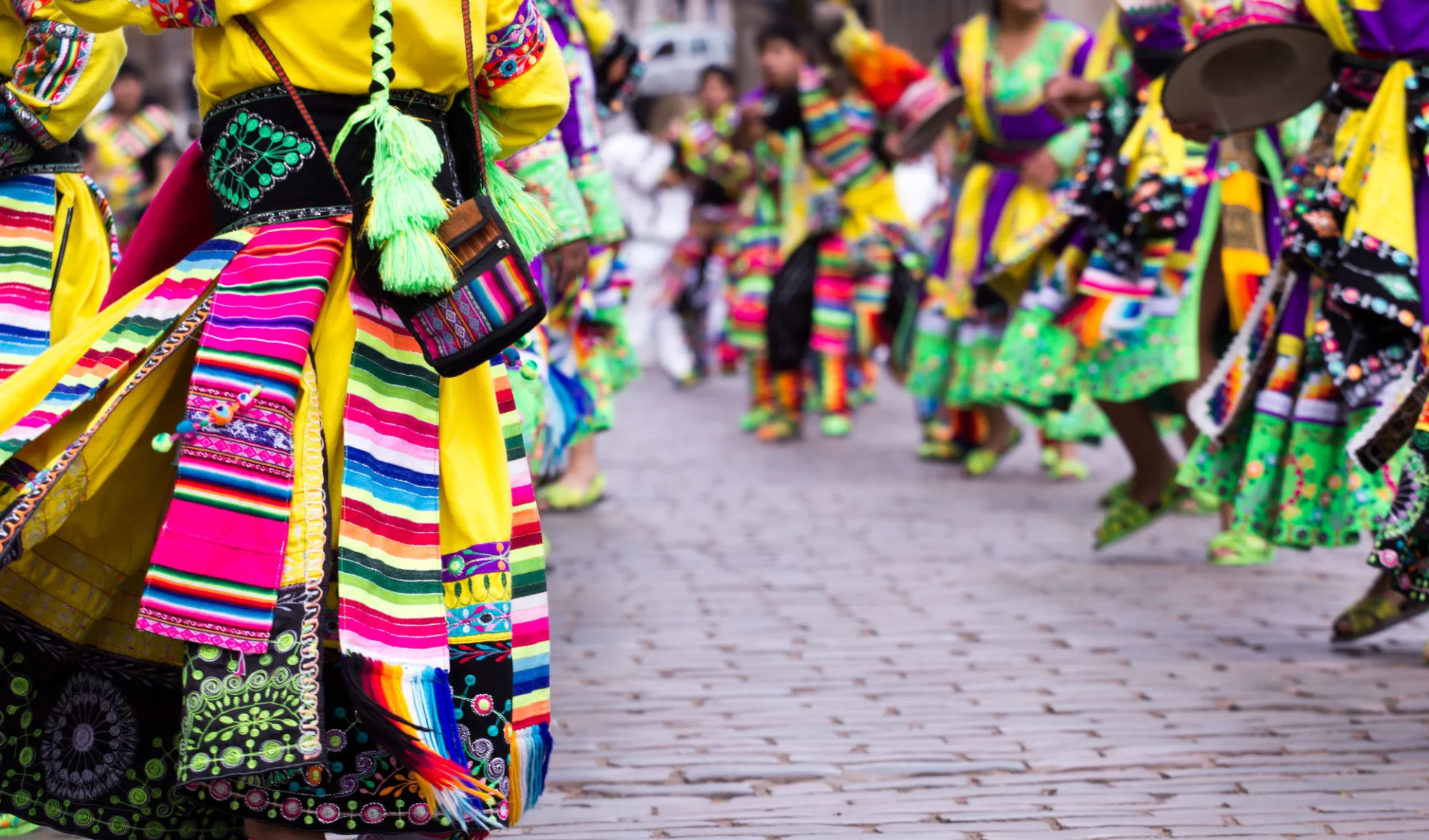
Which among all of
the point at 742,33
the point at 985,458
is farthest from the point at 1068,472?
the point at 742,33

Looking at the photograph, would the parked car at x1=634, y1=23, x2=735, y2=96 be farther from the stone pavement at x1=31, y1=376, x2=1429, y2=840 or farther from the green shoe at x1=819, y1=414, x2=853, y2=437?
the stone pavement at x1=31, y1=376, x2=1429, y2=840

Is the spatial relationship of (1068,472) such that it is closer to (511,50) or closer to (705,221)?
(705,221)

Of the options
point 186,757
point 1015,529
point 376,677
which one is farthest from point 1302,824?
point 1015,529

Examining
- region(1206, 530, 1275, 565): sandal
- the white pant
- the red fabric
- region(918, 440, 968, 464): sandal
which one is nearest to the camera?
the red fabric

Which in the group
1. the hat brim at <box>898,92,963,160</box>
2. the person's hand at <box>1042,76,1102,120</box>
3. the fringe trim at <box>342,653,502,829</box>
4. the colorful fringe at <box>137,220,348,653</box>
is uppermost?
the person's hand at <box>1042,76,1102,120</box>

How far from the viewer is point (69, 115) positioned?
3.92 metres

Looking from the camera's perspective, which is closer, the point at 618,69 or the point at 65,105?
the point at 65,105

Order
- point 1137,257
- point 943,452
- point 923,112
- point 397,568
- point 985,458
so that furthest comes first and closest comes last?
point 943,452, point 985,458, point 923,112, point 1137,257, point 397,568

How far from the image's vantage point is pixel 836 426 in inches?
435

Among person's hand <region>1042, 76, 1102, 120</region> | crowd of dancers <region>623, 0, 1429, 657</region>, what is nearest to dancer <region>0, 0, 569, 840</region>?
crowd of dancers <region>623, 0, 1429, 657</region>

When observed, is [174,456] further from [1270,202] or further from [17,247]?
[1270,202]

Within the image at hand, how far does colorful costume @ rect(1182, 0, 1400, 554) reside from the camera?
437 cm

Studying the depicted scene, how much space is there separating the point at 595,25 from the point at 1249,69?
7.80ft

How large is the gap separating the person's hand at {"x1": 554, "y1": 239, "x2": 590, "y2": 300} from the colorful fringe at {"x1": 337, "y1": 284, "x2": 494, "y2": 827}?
2490mm
